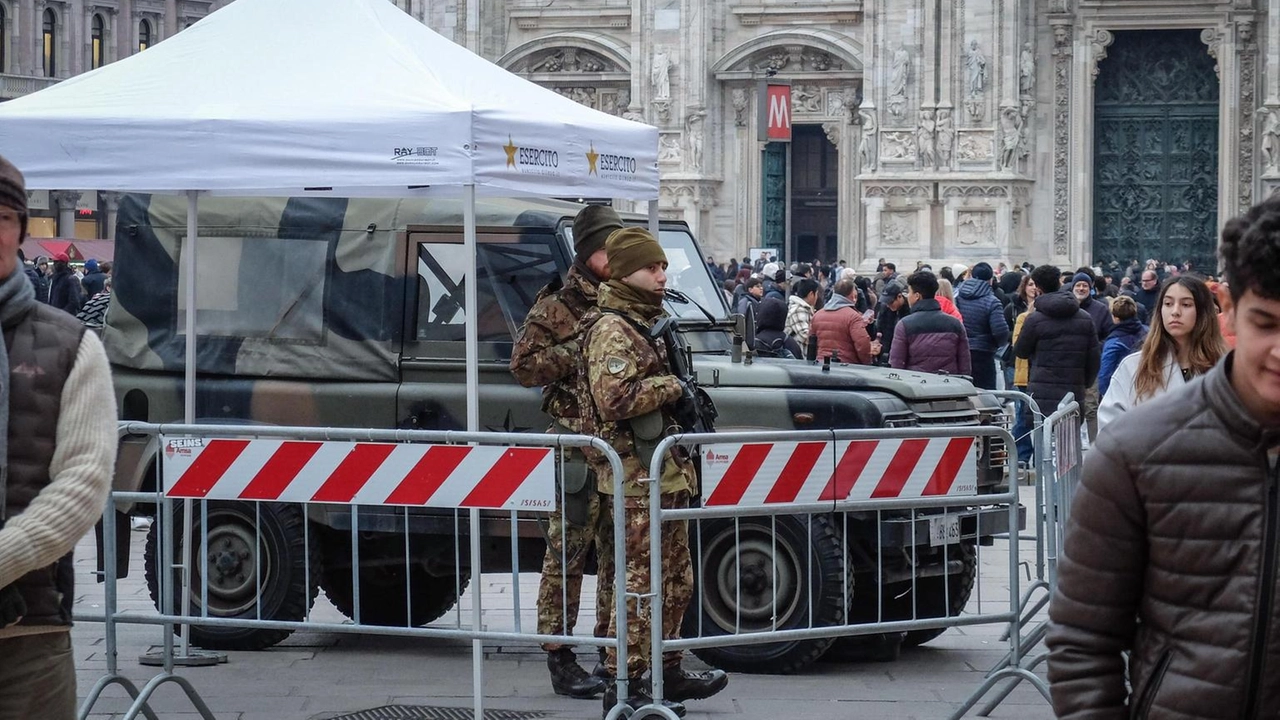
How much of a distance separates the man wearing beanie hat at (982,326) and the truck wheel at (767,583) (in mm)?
8254

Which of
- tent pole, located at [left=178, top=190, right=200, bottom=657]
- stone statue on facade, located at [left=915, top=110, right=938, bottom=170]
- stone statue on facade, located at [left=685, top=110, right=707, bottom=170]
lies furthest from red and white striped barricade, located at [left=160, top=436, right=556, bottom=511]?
stone statue on facade, located at [left=685, top=110, right=707, bottom=170]

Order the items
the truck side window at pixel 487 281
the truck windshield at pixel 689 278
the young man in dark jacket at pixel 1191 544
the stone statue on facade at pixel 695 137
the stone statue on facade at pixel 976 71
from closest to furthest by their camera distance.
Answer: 1. the young man in dark jacket at pixel 1191 544
2. the truck side window at pixel 487 281
3. the truck windshield at pixel 689 278
4. the stone statue on facade at pixel 976 71
5. the stone statue on facade at pixel 695 137

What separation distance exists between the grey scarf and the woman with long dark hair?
4636 millimetres

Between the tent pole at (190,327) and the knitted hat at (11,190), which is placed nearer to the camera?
the knitted hat at (11,190)

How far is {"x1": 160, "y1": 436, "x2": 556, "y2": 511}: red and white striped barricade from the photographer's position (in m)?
7.04

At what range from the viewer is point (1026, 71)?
1281 inches

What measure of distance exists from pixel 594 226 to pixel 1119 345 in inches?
255

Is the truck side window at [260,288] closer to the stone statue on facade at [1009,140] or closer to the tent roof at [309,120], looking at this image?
the tent roof at [309,120]

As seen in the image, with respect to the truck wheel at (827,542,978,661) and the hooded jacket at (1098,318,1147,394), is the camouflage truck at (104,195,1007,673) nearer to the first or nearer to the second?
the truck wheel at (827,542,978,661)

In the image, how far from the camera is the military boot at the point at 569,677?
7941 millimetres

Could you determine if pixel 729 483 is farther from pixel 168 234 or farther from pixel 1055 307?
pixel 1055 307

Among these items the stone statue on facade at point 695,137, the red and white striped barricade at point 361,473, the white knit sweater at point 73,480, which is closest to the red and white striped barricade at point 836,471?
the red and white striped barricade at point 361,473

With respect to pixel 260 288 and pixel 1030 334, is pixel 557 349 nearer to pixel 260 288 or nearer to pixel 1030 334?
pixel 260 288

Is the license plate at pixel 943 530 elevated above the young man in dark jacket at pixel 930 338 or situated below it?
below
